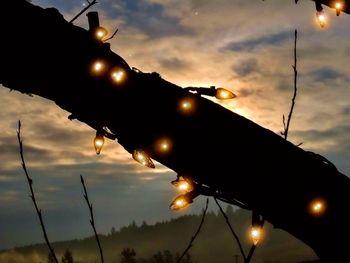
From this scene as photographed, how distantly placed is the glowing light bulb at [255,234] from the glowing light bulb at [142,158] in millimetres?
508

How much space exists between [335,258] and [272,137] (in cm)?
47

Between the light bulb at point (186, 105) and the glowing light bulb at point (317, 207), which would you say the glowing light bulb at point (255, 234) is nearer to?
the glowing light bulb at point (317, 207)

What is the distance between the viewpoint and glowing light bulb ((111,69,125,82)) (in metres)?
1.63

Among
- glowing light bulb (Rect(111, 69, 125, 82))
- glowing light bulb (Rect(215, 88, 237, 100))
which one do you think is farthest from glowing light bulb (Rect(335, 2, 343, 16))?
glowing light bulb (Rect(111, 69, 125, 82))

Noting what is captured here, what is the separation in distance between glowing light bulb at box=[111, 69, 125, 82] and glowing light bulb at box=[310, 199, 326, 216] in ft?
2.64

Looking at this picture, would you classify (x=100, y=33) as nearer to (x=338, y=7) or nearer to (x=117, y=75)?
(x=117, y=75)

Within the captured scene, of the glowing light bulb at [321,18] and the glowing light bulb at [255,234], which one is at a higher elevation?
the glowing light bulb at [321,18]

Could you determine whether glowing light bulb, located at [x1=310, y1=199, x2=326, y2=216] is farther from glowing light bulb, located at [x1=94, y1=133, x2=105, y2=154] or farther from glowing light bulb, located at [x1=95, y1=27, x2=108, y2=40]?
glowing light bulb, located at [x1=95, y1=27, x2=108, y2=40]

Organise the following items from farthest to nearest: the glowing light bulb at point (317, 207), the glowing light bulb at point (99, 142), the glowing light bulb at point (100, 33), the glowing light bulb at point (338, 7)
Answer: the glowing light bulb at point (338, 7) < the glowing light bulb at point (99, 142) < the glowing light bulb at point (100, 33) < the glowing light bulb at point (317, 207)

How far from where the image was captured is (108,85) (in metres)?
1.62

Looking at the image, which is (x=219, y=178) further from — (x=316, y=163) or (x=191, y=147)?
(x=316, y=163)

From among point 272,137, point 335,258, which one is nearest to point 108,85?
point 272,137

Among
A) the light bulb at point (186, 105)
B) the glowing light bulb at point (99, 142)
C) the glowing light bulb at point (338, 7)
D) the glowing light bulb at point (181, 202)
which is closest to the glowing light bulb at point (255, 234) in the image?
the glowing light bulb at point (181, 202)

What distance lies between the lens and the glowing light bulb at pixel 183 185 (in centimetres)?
180
